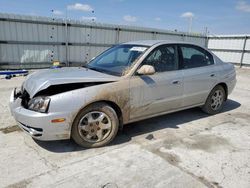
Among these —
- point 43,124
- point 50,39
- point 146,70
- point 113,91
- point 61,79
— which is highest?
point 50,39

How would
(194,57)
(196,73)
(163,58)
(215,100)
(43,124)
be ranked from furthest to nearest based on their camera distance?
(215,100) → (194,57) → (196,73) → (163,58) → (43,124)

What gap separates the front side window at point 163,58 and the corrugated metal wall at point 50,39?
8.07 m

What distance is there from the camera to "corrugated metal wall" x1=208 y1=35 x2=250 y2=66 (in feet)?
49.2

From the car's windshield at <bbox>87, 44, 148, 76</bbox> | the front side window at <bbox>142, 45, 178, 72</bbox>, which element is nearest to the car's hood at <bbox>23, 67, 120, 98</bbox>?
the car's windshield at <bbox>87, 44, 148, 76</bbox>

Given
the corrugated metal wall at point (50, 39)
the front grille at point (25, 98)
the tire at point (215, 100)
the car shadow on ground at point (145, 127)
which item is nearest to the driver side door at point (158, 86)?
the car shadow on ground at point (145, 127)

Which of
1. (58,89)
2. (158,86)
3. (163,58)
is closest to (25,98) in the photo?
(58,89)

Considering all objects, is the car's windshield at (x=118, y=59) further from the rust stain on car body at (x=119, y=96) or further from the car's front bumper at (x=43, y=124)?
the car's front bumper at (x=43, y=124)

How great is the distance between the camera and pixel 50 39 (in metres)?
10.8

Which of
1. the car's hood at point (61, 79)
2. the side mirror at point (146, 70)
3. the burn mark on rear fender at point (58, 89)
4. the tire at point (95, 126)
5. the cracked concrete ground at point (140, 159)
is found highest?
the side mirror at point (146, 70)

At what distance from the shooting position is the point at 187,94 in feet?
14.5

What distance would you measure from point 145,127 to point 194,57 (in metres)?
1.79

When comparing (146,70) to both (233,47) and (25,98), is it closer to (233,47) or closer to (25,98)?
(25,98)

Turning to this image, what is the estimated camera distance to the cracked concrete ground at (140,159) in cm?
265

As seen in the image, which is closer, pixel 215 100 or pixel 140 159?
pixel 140 159
